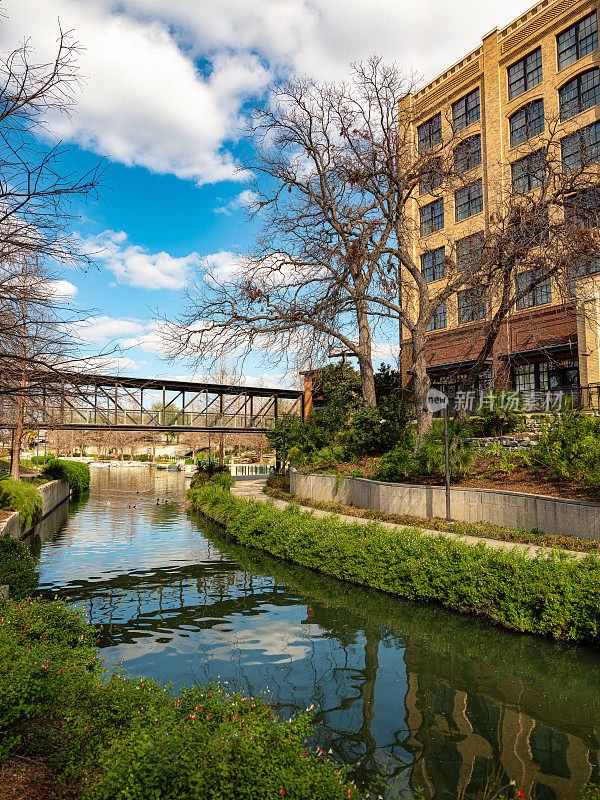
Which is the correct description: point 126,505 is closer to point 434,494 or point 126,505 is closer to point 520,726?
point 434,494

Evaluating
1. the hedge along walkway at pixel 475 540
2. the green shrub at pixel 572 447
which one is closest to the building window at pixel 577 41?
the green shrub at pixel 572 447

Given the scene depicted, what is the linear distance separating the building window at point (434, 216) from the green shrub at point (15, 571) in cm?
3132

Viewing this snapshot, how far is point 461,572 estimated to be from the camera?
10758 mm

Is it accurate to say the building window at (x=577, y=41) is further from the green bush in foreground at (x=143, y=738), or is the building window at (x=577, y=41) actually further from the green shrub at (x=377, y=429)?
the green bush in foreground at (x=143, y=738)

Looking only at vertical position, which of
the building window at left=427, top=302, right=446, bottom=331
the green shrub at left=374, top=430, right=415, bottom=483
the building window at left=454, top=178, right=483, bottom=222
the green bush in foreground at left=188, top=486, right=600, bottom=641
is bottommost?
the green bush in foreground at left=188, top=486, right=600, bottom=641

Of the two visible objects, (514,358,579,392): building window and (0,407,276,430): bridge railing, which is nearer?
(0,407,276,430): bridge railing

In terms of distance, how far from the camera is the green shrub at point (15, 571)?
10250 millimetres

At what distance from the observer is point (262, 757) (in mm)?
4191

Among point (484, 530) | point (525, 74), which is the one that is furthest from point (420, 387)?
point (525, 74)

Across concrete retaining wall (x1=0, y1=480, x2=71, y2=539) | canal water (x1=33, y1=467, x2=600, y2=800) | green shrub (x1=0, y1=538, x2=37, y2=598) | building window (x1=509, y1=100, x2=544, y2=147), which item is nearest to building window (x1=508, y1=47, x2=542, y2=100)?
building window (x1=509, y1=100, x2=544, y2=147)

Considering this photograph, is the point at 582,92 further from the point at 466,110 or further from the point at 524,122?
the point at 466,110

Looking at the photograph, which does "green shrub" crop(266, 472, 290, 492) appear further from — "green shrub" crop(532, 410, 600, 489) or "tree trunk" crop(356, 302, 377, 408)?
"green shrub" crop(532, 410, 600, 489)

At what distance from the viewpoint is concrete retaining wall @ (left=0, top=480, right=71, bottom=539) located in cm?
1672

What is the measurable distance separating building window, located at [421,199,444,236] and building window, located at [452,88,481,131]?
4635 millimetres
